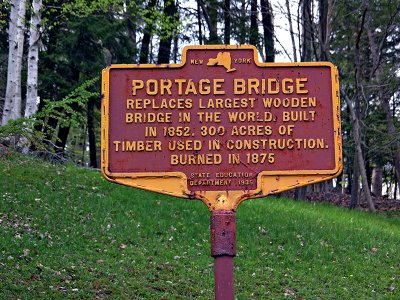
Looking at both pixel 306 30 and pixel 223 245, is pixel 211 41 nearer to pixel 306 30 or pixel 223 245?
pixel 306 30

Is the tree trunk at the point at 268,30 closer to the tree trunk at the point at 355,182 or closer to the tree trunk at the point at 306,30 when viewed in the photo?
the tree trunk at the point at 306,30

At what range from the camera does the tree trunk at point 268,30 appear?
20.3 metres

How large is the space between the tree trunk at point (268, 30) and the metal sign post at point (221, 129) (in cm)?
1455

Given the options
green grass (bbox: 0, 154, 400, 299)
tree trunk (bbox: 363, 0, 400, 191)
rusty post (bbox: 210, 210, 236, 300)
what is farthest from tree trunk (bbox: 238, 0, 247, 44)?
rusty post (bbox: 210, 210, 236, 300)

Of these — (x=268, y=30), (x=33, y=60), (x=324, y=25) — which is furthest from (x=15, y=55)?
(x=268, y=30)

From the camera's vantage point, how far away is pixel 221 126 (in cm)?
582

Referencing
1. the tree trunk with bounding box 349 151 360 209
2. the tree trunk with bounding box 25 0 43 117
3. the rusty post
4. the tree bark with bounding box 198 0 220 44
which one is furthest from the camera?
the tree bark with bounding box 198 0 220 44

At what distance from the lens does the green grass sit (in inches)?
350

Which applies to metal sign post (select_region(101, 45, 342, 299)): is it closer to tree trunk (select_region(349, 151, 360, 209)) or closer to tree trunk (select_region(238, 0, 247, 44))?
tree trunk (select_region(349, 151, 360, 209))

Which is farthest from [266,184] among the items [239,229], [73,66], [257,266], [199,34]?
[199,34]

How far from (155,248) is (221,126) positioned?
5435 millimetres

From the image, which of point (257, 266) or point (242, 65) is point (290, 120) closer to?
point (242, 65)

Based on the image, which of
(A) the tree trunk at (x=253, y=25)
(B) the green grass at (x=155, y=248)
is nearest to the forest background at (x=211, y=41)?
(A) the tree trunk at (x=253, y=25)

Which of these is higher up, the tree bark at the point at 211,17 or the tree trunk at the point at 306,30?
the tree bark at the point at 211,17
